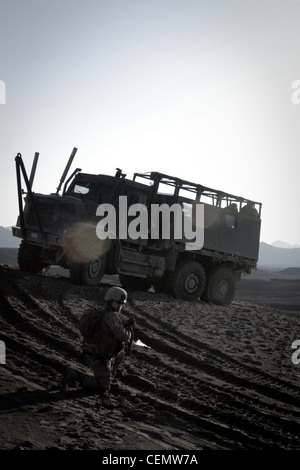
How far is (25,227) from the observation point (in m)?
11.6

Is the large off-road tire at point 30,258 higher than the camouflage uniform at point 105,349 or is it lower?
higher

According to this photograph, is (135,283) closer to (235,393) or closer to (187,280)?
(187,280)

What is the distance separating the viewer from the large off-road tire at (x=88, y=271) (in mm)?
11117

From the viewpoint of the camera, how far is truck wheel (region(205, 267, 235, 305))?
14.1 metres

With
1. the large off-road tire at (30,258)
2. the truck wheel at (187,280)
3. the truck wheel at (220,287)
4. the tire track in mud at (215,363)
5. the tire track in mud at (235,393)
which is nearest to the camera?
the tire track in mud at (235,393)

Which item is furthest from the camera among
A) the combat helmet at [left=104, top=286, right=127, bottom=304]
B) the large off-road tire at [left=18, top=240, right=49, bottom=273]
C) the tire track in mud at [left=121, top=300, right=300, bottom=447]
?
the large off-road tire at [left=18, top=240, right=49, bottom=273]

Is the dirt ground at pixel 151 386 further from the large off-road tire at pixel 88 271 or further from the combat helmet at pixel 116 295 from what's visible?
the combat helmet at pixel 116 295

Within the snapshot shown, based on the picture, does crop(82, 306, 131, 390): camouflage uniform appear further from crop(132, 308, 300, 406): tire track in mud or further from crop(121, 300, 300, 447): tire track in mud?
crop(132, 308, 300, 406): tire track in mud

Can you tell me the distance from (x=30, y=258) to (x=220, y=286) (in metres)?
5.68

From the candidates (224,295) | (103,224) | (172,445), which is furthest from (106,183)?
(172,445)

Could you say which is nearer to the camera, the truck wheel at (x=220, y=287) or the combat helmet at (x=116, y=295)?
the combat helmet at (x=116, y=295)

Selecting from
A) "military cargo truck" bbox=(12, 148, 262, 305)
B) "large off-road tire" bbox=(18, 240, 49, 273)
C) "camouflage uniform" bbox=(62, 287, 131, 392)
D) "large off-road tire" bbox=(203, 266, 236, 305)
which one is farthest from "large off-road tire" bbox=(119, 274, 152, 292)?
"camouflage uniform" bbox=(62, 287, 131, 392)

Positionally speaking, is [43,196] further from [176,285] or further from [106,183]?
[176,285]

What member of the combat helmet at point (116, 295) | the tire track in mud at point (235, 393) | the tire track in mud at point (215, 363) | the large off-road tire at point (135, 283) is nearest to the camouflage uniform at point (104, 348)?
the combat helmet at point (116, 295)
